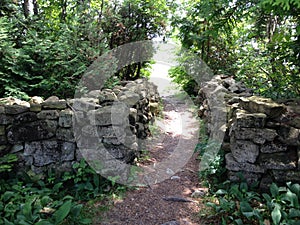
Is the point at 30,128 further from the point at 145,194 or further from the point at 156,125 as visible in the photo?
the point at 156,125

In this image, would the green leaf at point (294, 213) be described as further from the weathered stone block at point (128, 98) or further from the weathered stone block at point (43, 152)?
the weathered stone block at point (43, 152)

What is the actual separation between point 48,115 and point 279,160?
3.43 meters

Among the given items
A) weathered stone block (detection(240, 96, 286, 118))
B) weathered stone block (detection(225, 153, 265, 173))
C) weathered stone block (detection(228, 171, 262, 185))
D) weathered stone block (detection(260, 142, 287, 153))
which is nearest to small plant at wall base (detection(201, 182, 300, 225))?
weathered stone block (detection(228, 171, 262, 185))

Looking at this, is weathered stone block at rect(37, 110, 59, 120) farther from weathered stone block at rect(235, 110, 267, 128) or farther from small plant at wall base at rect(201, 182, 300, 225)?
weathered stone block at rect(235, 110, 267, 128)

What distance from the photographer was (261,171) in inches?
142

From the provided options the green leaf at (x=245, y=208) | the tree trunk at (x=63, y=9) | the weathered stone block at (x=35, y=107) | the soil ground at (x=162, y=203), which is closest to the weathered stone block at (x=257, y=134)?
the green leaf at (x=245, y=208)

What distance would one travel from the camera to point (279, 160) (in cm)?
Result: 352

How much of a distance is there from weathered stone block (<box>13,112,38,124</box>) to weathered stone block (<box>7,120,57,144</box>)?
0.20ft

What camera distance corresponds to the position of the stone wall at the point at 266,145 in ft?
11.5

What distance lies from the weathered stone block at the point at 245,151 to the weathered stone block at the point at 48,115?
2.76 metres

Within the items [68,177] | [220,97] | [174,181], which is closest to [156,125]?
[220,97]

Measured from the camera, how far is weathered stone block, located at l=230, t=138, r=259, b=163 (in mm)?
3652

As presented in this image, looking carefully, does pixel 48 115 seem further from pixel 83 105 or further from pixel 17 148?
pixel 17 148

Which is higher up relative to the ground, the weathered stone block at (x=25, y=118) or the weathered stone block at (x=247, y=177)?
the weathered stone block at (x=25, y=118)
